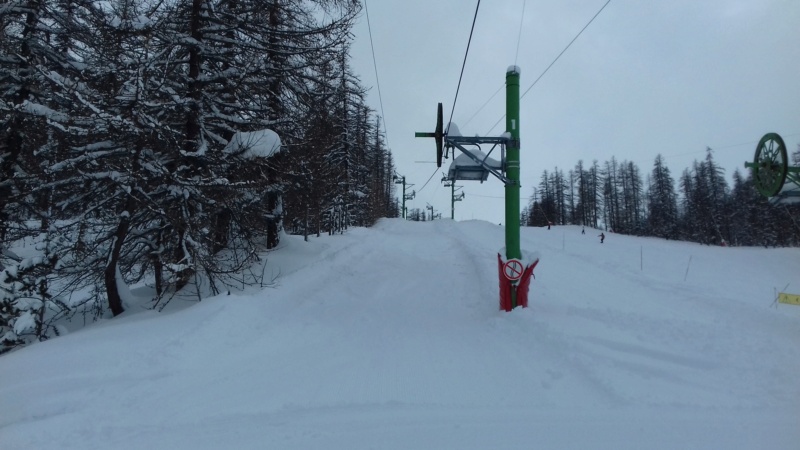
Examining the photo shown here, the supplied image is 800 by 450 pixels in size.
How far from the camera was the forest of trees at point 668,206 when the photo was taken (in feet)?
169

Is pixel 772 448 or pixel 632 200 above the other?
pixel 632 200

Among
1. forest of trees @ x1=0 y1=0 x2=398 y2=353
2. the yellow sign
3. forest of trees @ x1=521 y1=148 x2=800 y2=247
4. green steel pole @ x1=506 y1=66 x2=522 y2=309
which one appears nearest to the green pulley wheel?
the yellow sign

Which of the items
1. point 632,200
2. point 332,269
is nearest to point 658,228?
point 632,200

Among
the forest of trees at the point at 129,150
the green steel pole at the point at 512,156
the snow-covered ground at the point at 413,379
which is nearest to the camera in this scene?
the snow-covered ground at the point at 413,379

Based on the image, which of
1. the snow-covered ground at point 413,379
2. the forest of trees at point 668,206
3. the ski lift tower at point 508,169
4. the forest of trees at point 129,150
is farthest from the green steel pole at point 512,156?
the forest of trees at point 668,206

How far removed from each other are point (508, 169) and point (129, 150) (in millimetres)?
7231

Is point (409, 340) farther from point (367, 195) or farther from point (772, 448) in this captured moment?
point (367, 195)

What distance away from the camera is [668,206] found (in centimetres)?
6300

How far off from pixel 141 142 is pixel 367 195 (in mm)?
30661

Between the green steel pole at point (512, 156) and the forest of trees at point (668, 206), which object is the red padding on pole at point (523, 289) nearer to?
the green steel pole at point (512, 156)

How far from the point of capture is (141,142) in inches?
278

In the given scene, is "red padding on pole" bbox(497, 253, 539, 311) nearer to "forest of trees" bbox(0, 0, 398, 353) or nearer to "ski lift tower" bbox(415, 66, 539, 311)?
"ski lift tower" bbox(415, 66, 539, 311)

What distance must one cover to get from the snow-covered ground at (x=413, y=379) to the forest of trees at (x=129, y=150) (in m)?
1.25

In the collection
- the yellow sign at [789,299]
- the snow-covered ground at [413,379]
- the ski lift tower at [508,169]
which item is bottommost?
the snow-covered ground at [413,379]
